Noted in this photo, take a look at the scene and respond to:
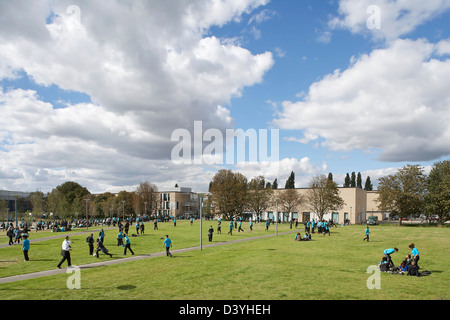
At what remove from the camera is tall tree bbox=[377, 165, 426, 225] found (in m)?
67.4

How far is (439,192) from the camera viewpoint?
6644 centimetres

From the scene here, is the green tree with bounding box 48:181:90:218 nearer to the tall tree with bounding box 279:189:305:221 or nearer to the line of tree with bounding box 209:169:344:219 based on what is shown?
the line of tree with bounding box 209:169:344:219

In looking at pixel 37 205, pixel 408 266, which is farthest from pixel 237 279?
pixel 37 205

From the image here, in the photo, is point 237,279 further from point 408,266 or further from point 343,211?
point 343,211

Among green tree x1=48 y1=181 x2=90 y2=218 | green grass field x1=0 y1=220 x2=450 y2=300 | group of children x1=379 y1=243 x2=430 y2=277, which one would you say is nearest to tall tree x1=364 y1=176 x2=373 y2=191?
green tree x1=48 y1=181 x2=90 y2=218

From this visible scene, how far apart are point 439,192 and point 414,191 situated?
15.7 feet

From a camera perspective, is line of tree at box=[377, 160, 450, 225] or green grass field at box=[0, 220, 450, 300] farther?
line of tree at box=[377, 160, 450, 225]

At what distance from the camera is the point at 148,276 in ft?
53.2

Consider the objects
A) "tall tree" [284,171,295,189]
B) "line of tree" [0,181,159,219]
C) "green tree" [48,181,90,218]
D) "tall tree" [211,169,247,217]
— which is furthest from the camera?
"tall tree" [284,171,295,189]

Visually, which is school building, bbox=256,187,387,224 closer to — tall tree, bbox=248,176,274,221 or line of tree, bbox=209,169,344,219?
line of tree, bbox=209,169,344,219

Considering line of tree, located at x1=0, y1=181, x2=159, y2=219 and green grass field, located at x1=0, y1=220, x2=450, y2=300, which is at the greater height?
green grass field, located at x1=0, y1=220, x2=450, y2=300

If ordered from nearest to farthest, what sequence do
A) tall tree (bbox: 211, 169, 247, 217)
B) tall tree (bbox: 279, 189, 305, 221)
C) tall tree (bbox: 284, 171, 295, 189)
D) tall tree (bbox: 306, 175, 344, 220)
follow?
1. tall tree (bbox: 306, 175, 344, 220)
2. tall tree (bbox: 211, 169, 247, 217)
3. tall tree (bbox: 279, 189, 305, 221)
4. tall tree (bbox: 284, 171, 295, 189)
